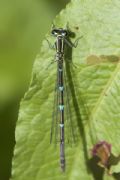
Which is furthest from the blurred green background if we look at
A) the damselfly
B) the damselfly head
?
the damselfly head

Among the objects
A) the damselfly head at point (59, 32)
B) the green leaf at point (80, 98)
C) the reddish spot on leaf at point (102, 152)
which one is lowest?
the reddish spot on leaf at point (102, 152)

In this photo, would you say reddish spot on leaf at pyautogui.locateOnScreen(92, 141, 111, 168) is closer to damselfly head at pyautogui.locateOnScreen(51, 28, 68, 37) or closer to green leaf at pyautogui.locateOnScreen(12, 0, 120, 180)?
green leaf at pyautogui.locateOnScreen(12, 0, 120, 180)

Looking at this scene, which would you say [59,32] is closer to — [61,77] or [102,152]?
[61,77]

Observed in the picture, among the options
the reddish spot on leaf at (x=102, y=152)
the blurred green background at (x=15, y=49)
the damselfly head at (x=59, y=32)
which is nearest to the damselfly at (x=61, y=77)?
the damselfly head at (x=59, y=32)

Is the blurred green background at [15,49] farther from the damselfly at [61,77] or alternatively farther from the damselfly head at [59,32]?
the damselfly head at [59,32]

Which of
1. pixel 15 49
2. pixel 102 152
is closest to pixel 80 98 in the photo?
pixel 102 152
